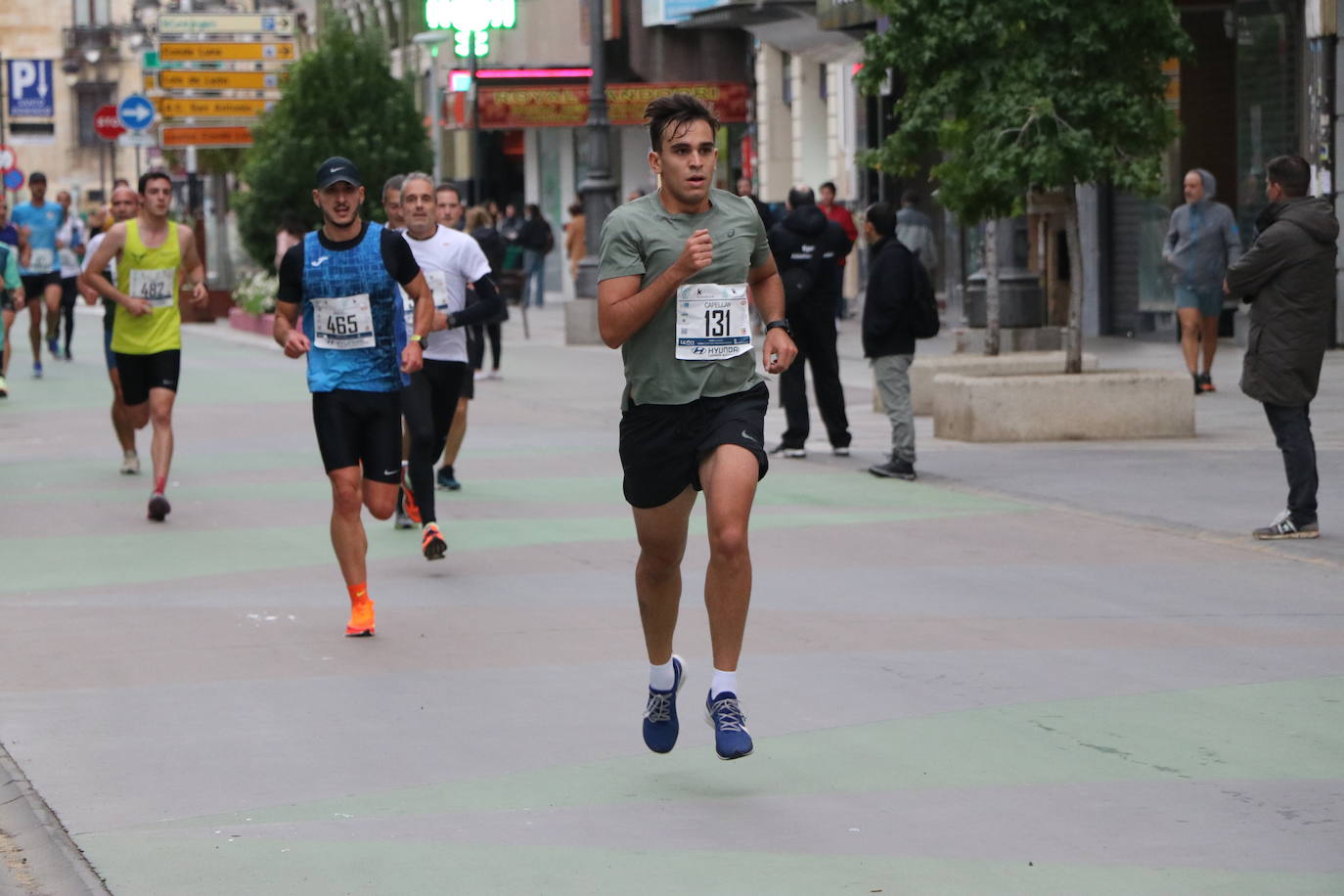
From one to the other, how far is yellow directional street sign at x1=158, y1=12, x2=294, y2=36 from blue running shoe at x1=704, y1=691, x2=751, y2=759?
35.5 meters

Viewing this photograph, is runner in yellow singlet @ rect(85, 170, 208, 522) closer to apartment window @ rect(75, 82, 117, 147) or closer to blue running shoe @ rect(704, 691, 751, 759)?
blue running shoe @ rect(704, 691, 751, 759)

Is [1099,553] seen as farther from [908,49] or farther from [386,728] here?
[908,49]

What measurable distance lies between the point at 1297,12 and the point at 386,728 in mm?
18668

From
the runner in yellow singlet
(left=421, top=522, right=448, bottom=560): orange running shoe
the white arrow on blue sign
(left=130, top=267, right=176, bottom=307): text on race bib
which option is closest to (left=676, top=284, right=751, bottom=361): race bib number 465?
(left=421, top=522, right=448, bottom=560): orange running shoe

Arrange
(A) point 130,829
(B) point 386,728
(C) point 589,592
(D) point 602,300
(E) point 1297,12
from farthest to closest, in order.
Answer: (E) point 1297,12 → (C) point 589,592 → (B) point 386,728 → (D) point 602,300 → (A) point 130,829

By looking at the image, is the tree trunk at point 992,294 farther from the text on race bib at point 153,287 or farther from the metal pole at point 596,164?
the metal pole at point 596,164

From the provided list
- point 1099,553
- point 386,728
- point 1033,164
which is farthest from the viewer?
point 1033,164

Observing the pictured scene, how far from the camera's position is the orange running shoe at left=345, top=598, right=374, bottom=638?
8797 mm

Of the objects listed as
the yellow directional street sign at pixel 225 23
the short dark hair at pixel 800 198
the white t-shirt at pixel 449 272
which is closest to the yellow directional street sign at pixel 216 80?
the yellow directional street sign at pixel 225 23

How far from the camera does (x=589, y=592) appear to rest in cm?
977

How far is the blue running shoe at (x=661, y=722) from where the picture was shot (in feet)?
21.3

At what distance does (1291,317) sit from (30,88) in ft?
189

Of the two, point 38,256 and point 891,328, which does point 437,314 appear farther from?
point 38,256

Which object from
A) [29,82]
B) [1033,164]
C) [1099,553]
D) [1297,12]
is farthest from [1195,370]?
[29,82]
